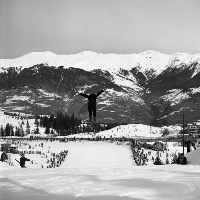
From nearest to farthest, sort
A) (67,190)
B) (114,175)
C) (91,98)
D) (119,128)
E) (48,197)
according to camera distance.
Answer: (48,197) < (67,190) < (114,175) < (91,98) < (119,128)

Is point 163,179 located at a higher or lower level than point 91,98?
lower

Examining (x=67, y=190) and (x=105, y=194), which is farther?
(x=67, y=190)

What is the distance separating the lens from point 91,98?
24547 mm

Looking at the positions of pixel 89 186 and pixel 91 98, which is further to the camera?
pixel 91 98

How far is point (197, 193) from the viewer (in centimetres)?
1346

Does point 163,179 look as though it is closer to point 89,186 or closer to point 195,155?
point 89,186

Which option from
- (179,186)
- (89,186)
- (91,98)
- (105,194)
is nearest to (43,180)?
(89,186)

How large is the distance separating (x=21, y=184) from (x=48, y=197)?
2.95 meters

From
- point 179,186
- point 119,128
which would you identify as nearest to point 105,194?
point 179,186

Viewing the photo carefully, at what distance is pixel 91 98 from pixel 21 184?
9.55 metres

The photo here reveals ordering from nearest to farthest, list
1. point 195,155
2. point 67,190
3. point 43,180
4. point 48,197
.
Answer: point 48,197 → point 67,190 → point 43,180 → point 195,155

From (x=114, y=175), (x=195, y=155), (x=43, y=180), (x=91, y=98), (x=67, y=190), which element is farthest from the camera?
(x=195, y=155)

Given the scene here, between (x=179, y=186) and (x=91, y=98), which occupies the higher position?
(x=91, y=98)

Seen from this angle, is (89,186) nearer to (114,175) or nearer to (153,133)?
(114,175)
